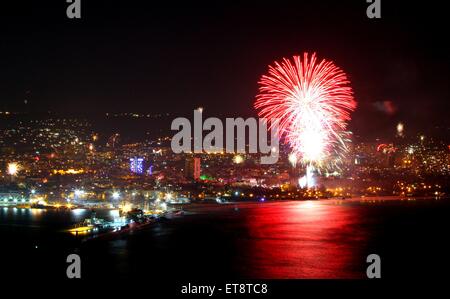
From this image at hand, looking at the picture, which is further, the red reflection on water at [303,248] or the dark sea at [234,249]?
the red reflection on water at [303,248]

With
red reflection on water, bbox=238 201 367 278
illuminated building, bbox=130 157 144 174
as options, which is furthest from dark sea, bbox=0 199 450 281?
illuminated building, bbox=130 157 144 174

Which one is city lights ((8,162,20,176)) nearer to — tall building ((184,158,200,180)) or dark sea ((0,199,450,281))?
tall building ((184,158,200,180))

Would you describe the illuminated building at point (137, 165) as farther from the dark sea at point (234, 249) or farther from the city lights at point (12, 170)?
the dark sea at point (234, 249)

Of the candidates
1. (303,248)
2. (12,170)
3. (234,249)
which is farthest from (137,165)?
(303,248)

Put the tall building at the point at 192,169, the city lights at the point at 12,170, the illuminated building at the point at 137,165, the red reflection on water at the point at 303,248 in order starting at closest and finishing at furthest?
1. the red reflection on water at the point at 303,248
2. the city lights at the point at 12,170
3. the illuminated building at the point at 137,165
4. the tall building at the point at 192,169

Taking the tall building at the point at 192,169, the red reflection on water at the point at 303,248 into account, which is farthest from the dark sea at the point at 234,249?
the tall building at the point at 192,169

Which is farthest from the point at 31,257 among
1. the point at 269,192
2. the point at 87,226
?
the point at 269,192

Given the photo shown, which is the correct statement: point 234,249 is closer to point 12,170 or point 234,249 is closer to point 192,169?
point 12,170
